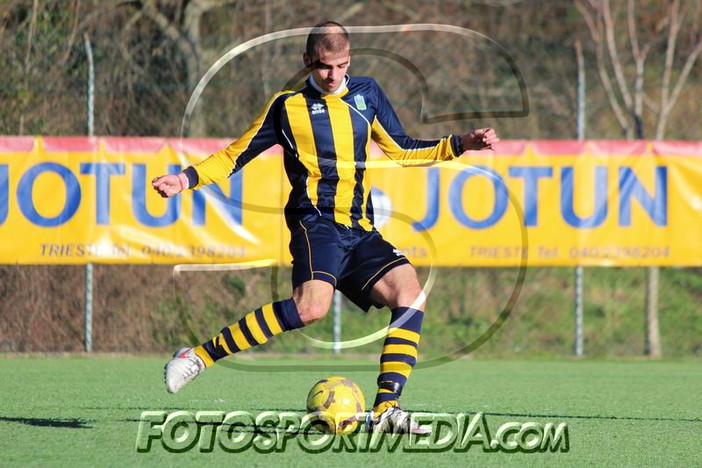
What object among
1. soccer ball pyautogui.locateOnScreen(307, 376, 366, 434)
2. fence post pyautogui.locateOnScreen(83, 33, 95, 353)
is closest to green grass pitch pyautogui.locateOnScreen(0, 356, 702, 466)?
fence post pyautogui.locateOnScreen(83, 33, 95, 353)

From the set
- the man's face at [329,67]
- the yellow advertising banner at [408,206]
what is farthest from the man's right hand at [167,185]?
the yellow advertising banner at [408,206]

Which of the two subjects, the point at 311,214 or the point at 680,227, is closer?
the point at 311,214

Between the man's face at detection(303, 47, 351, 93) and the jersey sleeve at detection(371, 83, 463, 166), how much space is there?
1.04 ft

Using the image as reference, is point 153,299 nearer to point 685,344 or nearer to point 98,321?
point 98,321

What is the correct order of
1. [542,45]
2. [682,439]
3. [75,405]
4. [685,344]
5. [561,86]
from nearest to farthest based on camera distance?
[682,439]
[75,405]
[685,344]
[561,86]
[542,45]

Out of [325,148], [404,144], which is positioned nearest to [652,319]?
[404,144]

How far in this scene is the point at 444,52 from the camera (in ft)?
44.4

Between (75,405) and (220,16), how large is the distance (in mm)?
7157

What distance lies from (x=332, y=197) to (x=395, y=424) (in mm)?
1174

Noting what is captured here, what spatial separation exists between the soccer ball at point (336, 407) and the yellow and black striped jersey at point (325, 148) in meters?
0.84

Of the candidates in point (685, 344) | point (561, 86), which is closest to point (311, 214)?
point (685, 344)

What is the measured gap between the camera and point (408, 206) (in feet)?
34.7

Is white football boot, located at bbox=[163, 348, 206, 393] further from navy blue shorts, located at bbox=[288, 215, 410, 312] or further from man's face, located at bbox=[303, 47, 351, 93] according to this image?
man's face, located at bbox=[303, 47, 351, 93]

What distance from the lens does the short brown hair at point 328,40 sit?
18.0 ft
